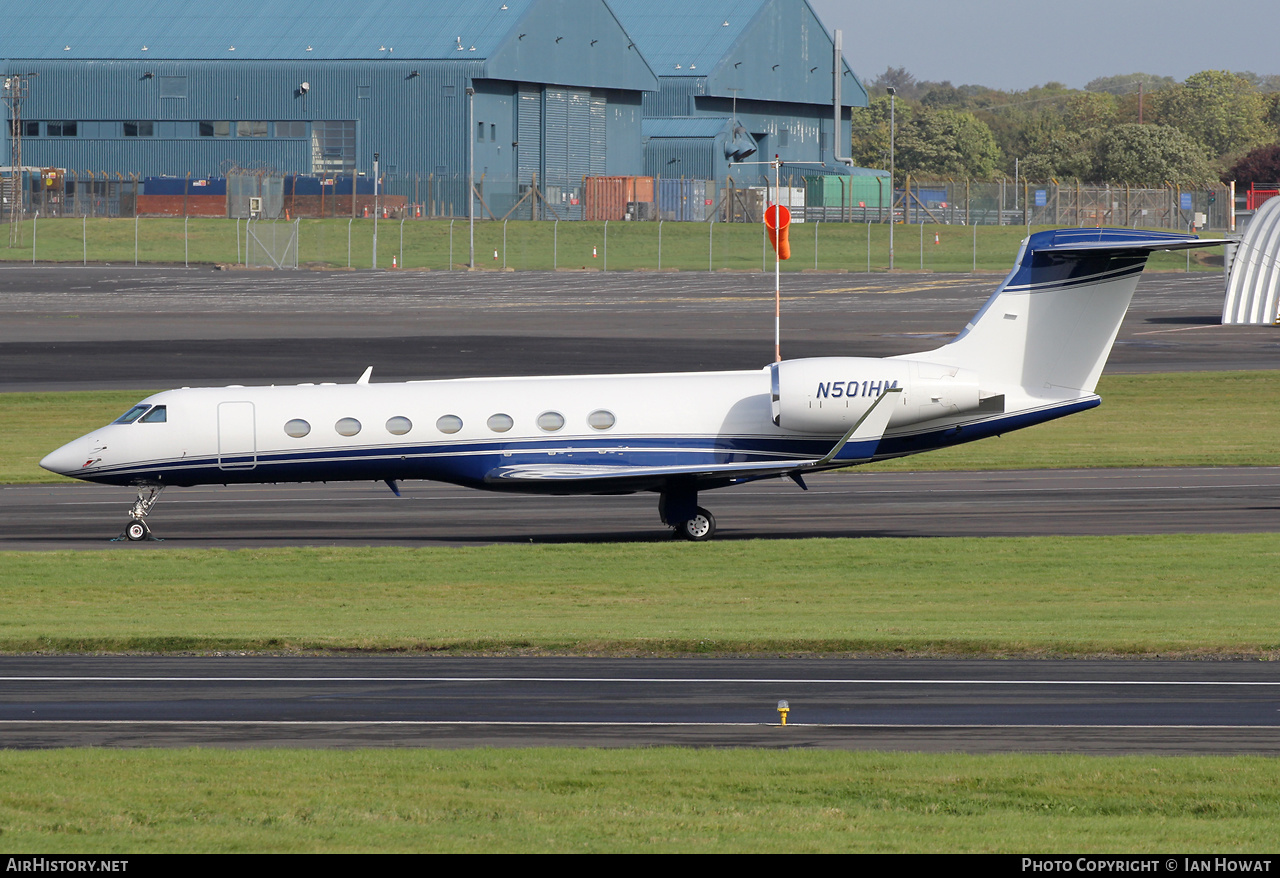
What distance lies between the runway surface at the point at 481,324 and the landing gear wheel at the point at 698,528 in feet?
73.3

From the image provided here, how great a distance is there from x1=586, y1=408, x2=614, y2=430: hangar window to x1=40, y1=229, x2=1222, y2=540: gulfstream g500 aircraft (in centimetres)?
2

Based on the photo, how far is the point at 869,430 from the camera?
28.1 meters

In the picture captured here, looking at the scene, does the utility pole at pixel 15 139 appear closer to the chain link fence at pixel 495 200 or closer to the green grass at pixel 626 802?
the chain link fence at pixel 495 200

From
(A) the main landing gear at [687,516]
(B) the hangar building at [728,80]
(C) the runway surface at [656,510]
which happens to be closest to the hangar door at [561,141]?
(B) the hangar building at [728,80]

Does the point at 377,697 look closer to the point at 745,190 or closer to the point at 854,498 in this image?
the point at 854,498

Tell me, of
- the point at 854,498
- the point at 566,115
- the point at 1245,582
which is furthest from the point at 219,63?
the point at 1245,582

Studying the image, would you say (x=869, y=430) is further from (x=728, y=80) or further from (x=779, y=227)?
(x=728, y=80)

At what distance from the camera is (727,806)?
12234 mm

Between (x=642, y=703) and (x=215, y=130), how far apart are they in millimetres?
112168

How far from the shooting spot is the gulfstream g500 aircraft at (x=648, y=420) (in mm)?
28812

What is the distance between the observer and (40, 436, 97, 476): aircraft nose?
2938 cm

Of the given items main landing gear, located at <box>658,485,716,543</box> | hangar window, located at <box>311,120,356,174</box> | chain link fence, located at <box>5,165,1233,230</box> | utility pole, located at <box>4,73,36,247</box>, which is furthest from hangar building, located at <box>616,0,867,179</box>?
main landing gear, located at <box>658,485,716,543</box>

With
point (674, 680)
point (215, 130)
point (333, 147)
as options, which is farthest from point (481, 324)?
point (215, 130)

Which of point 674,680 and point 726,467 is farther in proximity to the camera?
point 726,467
